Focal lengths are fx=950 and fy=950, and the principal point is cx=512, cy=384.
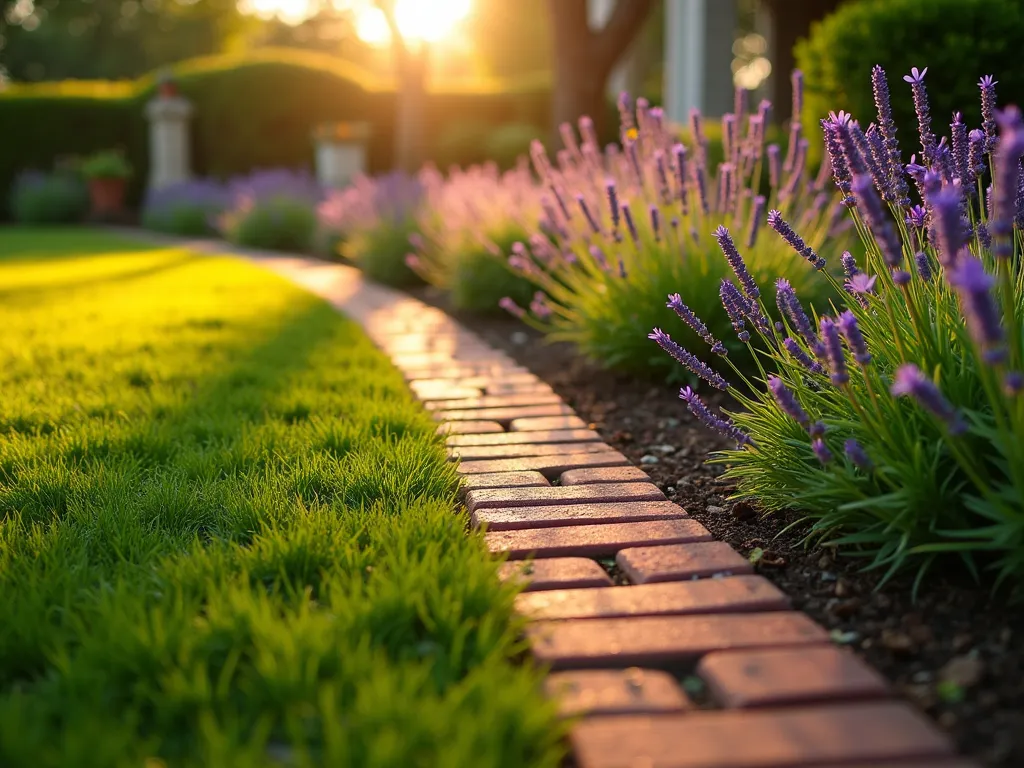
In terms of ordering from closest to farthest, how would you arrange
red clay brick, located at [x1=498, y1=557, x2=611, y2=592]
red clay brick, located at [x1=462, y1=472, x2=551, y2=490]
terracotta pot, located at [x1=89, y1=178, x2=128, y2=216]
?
red clay brick, located at [x1=498, y1=557, x2=611, y2=592] < red clay brick, located at [x1=462, y1=472, x2=551, y2=490] < terracotta pot, located at [x1=89, y1=178, x2=128, y2=216]

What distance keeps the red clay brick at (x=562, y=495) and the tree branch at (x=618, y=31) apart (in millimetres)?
7920

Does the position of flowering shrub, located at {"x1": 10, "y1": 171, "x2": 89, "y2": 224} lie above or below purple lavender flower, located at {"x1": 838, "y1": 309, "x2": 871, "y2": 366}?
above

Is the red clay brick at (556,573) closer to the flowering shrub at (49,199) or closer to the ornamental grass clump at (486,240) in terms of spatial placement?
the ornamental grass clump at (486,240)

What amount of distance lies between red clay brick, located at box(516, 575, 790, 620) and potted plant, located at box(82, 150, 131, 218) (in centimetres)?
1632

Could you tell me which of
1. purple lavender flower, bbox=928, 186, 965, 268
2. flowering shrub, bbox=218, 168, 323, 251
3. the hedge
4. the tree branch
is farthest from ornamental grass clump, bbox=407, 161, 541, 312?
the hedge

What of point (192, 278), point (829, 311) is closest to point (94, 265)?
point (192, 278)

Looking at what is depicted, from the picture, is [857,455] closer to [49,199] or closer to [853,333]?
[853,333]

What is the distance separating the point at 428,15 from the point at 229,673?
12.7 m

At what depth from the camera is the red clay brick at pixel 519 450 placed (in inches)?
106

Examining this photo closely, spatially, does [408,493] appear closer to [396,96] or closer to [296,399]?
[296,399]

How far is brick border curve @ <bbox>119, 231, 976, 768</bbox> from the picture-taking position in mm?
1312

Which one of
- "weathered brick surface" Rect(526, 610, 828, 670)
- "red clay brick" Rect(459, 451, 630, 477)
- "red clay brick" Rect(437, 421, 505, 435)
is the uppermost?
"red clay brick" Rect(437, 421, 505, 435)

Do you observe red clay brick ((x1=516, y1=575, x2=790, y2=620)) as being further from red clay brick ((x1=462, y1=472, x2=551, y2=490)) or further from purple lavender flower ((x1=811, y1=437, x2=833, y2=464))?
red clay brick ((x1=462, y1=472, x2=551, y2=490))

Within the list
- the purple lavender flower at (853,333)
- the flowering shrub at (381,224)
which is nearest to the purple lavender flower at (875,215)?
the purple lavender flower at (853,333)
